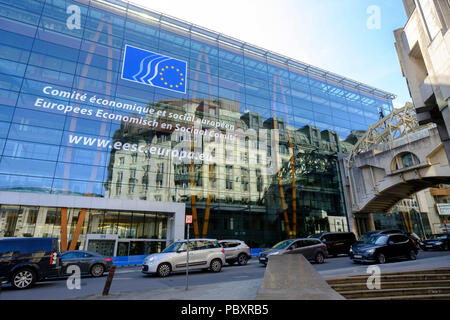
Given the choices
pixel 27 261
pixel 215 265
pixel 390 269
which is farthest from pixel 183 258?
pixel 390 269

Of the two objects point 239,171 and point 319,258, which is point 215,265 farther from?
point 239,171

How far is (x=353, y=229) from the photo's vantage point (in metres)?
35.7

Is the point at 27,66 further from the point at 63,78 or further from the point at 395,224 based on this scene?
the point at 395,224

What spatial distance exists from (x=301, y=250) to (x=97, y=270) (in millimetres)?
11633

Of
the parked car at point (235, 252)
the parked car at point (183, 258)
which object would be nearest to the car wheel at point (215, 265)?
the parked car at point (183, 258)

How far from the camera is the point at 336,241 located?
21484mm

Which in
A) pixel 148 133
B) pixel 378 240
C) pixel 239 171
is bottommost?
pixel 378 240

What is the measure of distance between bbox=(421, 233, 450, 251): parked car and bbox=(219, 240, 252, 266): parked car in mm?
→ 17245

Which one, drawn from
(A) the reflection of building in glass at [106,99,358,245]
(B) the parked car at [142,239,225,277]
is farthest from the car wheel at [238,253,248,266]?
(A) the reflection of building in glass at [106,99,358,245]

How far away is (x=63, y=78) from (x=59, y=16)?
7.10 metres

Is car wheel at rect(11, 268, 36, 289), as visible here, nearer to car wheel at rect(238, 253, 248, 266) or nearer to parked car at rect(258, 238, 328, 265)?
parked car at rect(258, 238, 328, 265)

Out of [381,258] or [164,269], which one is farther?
[381,258]

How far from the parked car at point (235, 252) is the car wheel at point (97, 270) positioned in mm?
7379

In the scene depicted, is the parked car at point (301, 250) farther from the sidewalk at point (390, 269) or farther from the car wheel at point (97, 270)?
the car wheel at point (97, 270)
